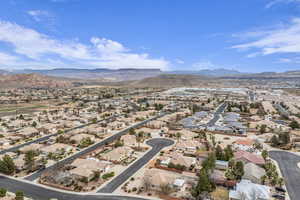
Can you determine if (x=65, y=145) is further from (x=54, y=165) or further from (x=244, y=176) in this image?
(x=244, y=176)

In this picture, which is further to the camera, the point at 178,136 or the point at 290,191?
the point at 178,136

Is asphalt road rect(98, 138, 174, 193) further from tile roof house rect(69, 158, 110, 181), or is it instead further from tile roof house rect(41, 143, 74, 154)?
tile roof house rect(41, 143, 74, 154)

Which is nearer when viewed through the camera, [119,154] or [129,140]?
[119,154]

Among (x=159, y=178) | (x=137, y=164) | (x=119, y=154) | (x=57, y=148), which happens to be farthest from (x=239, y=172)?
(x=57, y=148)

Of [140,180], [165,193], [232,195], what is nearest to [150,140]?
[140,180]

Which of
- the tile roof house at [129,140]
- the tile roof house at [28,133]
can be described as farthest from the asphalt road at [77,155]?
the tile roof house at [28,133]

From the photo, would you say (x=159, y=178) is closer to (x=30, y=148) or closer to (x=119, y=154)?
(x=119, y=154)
